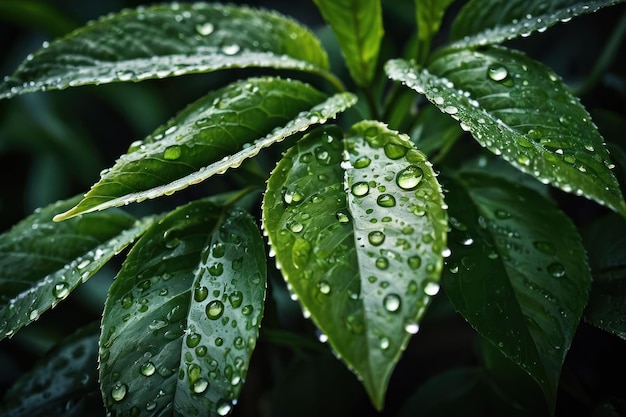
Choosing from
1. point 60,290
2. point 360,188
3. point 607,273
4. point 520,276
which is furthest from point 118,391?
point 607,273

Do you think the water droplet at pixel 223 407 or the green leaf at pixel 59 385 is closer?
the water droplet at pixel 223 407

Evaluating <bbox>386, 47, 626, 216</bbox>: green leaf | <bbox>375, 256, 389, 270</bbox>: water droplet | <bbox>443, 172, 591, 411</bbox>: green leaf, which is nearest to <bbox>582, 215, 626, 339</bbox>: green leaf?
<bbox>443, 172, 591, 411</bbox>: green leaf

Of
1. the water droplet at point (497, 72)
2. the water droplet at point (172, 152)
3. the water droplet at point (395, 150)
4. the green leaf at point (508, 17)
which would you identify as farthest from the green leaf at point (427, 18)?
the water droplet at point (172, 152)

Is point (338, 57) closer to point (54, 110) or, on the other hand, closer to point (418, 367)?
point (418, 367)

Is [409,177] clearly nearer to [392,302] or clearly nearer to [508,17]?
[392,302]

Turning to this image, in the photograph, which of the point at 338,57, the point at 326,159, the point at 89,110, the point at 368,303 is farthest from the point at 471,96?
the point at 89,110

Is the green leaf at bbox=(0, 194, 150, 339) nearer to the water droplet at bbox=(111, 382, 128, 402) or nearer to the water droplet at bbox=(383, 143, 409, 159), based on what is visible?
the water droplet at bbox=(111, 382, 128, 402)

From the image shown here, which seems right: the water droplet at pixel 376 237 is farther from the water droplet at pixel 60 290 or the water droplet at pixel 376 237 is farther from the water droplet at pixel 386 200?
the water droplet at pixel 60 290
